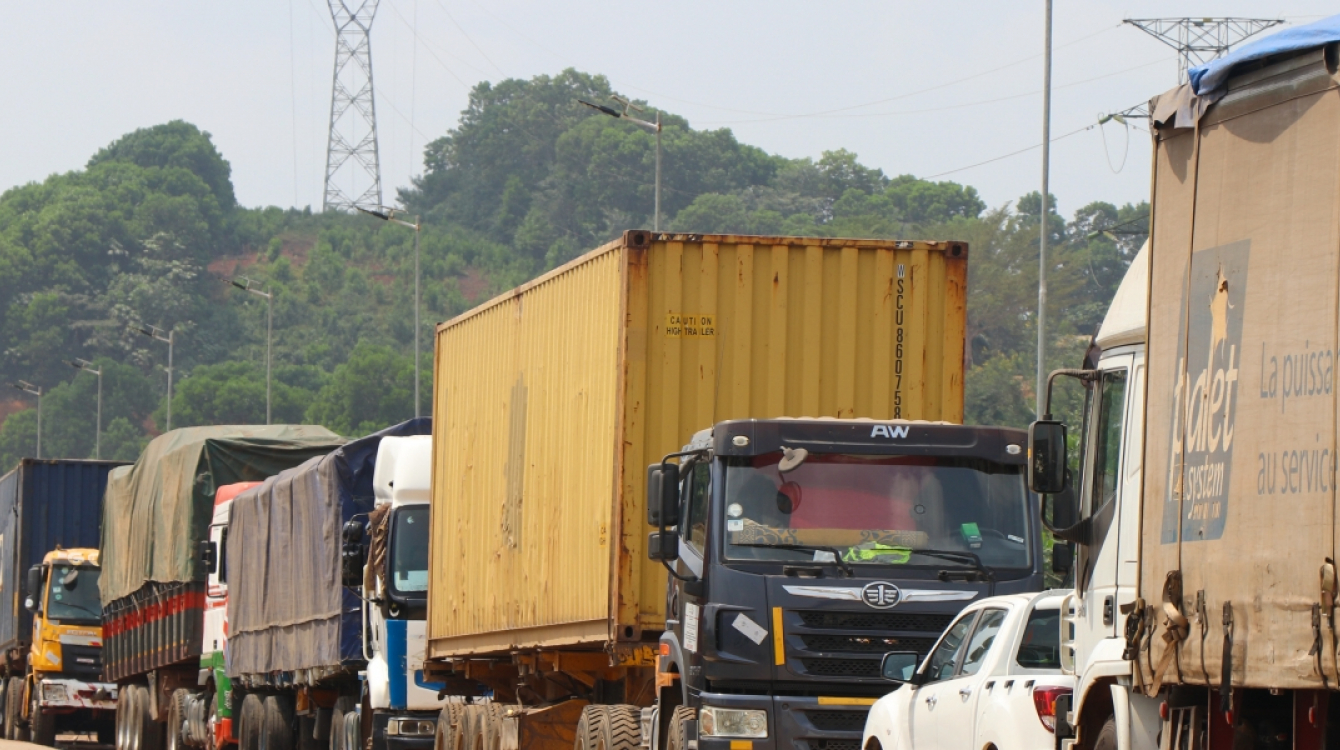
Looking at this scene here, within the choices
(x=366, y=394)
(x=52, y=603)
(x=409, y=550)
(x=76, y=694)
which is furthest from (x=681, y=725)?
(x=366, y=394)

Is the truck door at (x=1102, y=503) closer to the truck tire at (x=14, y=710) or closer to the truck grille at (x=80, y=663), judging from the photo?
the truck grille at (x=80, y=663)

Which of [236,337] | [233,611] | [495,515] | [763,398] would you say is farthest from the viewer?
[236,337]

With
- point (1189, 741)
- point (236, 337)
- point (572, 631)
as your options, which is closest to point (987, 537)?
point (572, 631)

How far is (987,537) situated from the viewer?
10.8m

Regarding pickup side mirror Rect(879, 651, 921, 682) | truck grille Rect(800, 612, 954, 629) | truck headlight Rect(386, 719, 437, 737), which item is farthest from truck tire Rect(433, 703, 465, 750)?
pickup side mirror Rect(879, 651, 921, 682)

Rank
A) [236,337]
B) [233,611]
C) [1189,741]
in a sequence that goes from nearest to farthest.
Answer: [1189,741] → [233,611] → [236,337]

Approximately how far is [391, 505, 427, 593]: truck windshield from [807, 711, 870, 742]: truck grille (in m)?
7.41

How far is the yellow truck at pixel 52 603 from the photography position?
91.6 ft

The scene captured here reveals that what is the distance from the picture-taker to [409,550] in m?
17.5

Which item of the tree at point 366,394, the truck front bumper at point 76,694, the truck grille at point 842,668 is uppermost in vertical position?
the tree at point 366,394

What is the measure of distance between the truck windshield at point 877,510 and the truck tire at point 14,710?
2025 cm

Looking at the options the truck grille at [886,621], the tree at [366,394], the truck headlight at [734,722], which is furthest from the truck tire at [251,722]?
the tree at [366,394]

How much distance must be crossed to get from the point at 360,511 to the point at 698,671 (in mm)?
8085

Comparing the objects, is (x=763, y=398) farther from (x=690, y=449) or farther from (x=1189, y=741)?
(x=1189, y=741)
